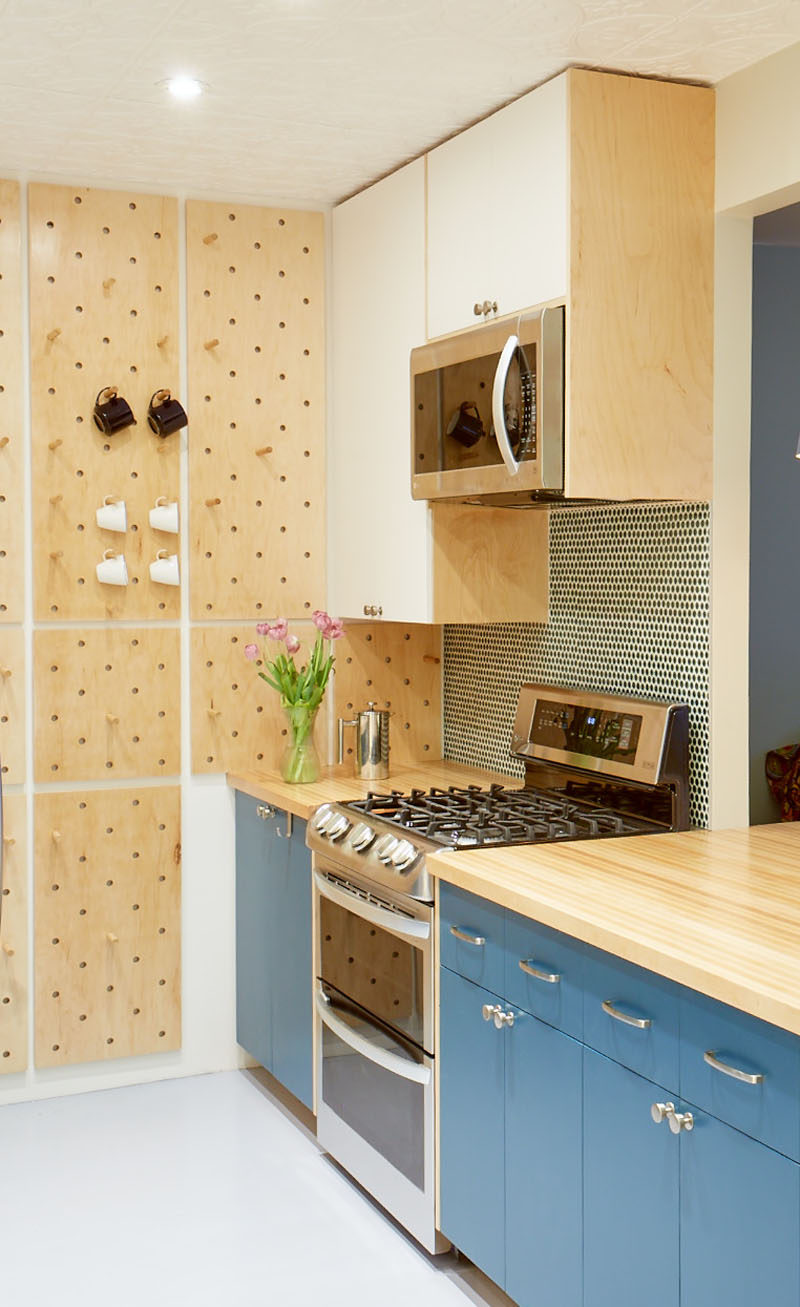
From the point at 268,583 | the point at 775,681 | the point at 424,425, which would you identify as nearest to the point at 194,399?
the point at 268,583

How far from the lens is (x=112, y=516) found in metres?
3.64

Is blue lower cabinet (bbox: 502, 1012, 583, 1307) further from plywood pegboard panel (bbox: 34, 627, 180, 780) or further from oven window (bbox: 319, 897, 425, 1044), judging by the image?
plywood pegboard panel (bbox: 34, 627, 180, 780)

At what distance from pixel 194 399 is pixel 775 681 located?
1.89 m

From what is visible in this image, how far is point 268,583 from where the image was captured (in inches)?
152

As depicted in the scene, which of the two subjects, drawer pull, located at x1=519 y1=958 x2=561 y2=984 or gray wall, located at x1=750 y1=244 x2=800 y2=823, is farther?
gray wall, located at x1=750 y1=244 x2=800 y2=823

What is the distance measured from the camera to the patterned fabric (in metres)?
3.68

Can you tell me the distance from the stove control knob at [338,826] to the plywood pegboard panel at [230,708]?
792mm

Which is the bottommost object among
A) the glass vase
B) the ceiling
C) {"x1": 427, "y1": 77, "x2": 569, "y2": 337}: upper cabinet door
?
the glass vase

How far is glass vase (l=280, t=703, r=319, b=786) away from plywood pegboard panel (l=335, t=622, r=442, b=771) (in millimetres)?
289

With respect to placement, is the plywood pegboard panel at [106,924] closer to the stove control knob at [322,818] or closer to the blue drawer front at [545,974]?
the stove control knob at [322,818]

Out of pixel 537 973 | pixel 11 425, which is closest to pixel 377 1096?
pixel 537 973

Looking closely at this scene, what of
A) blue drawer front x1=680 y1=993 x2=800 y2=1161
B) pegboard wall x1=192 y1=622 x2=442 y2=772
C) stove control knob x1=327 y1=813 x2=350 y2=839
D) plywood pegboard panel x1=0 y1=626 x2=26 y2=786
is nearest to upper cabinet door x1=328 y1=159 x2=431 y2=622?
pegboard wall x1=192 y1=622 x2=442 y2=772

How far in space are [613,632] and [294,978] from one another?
4.03 ft

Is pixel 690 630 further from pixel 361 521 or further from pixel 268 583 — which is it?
pixel 268 583
